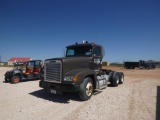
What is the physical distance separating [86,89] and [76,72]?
Result: 1017mm

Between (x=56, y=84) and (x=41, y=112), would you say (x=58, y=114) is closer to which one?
(x=41, y=112)

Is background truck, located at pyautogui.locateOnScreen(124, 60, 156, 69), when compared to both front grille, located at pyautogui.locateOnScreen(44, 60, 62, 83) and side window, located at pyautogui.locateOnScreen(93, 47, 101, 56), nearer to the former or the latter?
side window, located at pyautogui.locateOnScreen(93, 47, 101, 56)

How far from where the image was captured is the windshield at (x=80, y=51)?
887 centimetres

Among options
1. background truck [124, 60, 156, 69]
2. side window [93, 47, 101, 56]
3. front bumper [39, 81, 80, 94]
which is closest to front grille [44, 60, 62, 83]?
front bumper [39, 81, 80, 94]

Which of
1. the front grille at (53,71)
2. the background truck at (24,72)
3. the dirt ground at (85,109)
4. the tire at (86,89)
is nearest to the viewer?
the dirt ground at (85,109)

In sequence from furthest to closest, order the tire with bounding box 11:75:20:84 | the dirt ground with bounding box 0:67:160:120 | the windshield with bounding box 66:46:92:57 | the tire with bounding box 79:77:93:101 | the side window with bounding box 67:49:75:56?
1. the tire with bounding box 11:75:20:84
2. the side window with bounding box 67:49:75:56
3. the windshield with bounding box 66:46:92:57
4. the tire with bounding box 79:77:93:101
5. the dirt ground with bounding box 0:67:160:120

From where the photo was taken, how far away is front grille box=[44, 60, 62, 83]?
7.29 m

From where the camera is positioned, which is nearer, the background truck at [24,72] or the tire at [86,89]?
the tire at [86,89]

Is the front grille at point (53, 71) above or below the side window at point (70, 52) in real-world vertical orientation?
below

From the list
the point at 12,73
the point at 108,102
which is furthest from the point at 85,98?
the point at 12,73

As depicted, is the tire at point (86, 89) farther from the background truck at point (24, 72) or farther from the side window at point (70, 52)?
the background truck at point (24, 72)

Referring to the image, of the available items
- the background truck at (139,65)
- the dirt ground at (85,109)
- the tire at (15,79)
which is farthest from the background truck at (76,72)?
the background truck at (139,65)

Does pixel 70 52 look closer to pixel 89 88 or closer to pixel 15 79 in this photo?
pixel 89 88

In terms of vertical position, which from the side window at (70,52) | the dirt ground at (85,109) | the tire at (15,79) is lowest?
the dirt ground at (85,109)
